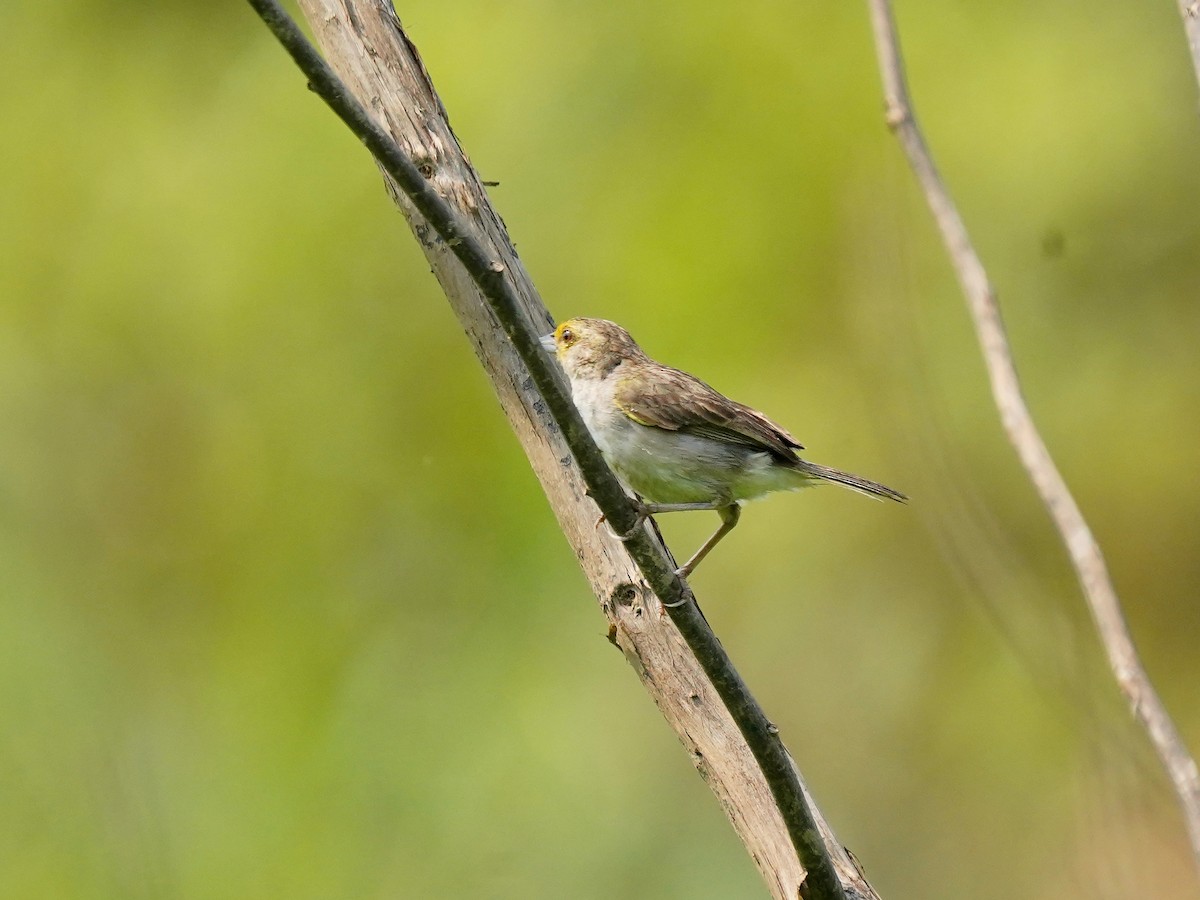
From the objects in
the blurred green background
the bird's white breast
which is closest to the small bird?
the bird's white breast

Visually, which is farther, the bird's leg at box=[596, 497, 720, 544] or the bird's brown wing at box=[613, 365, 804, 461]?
the bird's brown wing at box=[613, 365, 804, 461]

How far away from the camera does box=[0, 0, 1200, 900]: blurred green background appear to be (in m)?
8.20

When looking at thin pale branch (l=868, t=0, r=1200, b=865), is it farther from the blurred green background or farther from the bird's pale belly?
the blurred green background

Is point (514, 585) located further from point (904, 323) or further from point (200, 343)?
point (904, 323)

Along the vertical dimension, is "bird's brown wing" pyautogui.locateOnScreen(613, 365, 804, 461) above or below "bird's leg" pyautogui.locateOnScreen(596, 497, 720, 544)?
above

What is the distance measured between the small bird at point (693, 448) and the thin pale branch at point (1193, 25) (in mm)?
2525

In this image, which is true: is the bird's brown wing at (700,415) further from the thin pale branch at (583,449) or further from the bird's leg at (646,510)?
the thin pale branch at (583,449)

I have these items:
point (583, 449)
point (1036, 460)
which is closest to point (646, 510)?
point (583, 449)

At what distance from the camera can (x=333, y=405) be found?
10242mm

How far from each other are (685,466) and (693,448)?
85 mm

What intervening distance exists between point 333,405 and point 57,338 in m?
2.63

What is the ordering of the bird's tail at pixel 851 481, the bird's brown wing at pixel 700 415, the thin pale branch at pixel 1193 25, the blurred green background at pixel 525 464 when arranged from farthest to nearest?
the blurred green background at pixel 525 464 → the bird's brown wing at pixel 700 415 → the bird's tail at pixel 851 481 → the thin pale branch at pixel 1193 25

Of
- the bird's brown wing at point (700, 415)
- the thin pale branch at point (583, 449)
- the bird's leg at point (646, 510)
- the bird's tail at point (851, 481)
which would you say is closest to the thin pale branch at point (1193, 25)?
the thin pale branch at point (583, 449)

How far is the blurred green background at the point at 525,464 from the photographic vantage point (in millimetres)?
8203
